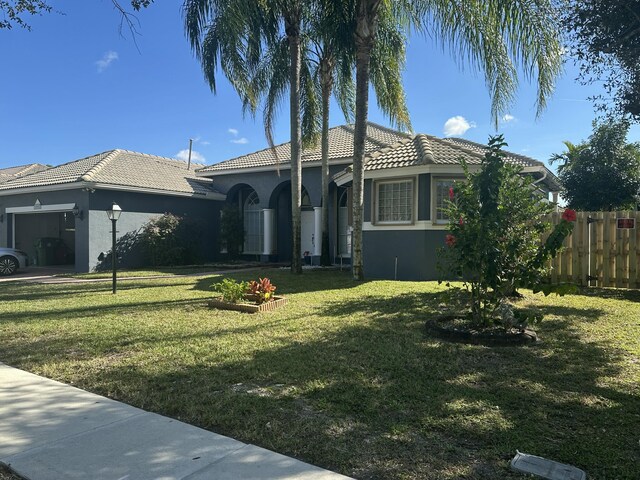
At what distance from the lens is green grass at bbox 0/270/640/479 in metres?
3.34

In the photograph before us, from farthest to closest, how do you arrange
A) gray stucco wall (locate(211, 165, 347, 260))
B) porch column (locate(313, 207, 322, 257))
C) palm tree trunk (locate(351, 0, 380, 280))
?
gray stucco wall (locate(211, 165, 347, 260)), porch column (locate(313, 207, 322, 257)), palm tree trunk (locate(351, 0, 380, 280))

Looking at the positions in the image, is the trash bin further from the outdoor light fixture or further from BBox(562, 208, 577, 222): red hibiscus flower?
BBox(562, 208, 577, 222): red hibiscus flower

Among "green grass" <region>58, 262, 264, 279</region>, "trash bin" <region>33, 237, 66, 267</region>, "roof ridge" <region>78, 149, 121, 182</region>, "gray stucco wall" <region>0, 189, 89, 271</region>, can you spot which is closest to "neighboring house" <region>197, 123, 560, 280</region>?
"green grass" <region>58, 262, 264, 279</region>

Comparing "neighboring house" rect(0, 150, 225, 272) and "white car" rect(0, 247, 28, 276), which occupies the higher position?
"neighboring house" rect(0, 150, 225, 272)

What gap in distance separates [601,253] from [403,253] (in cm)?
481

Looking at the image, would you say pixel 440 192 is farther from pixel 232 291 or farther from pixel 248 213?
pixel 248 213

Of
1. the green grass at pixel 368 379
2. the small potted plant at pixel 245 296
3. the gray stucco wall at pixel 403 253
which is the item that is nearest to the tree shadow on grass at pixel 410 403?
the green grass at pixel 368 379

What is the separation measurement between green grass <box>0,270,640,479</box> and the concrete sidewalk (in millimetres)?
201

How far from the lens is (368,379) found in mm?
4758

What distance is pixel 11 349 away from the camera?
632 cm

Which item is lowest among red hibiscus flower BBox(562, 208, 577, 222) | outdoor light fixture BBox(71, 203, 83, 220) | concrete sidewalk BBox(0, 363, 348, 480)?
concrete sidewalk BBox(0, 363, 348, 480)

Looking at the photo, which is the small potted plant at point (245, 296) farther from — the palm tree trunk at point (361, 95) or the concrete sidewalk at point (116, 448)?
the concrete sidewalk at point (116, 448)

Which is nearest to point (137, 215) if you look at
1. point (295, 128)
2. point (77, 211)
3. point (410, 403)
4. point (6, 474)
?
point (77, 211)

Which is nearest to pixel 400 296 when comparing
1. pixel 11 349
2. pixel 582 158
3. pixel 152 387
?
pixel 152 387
